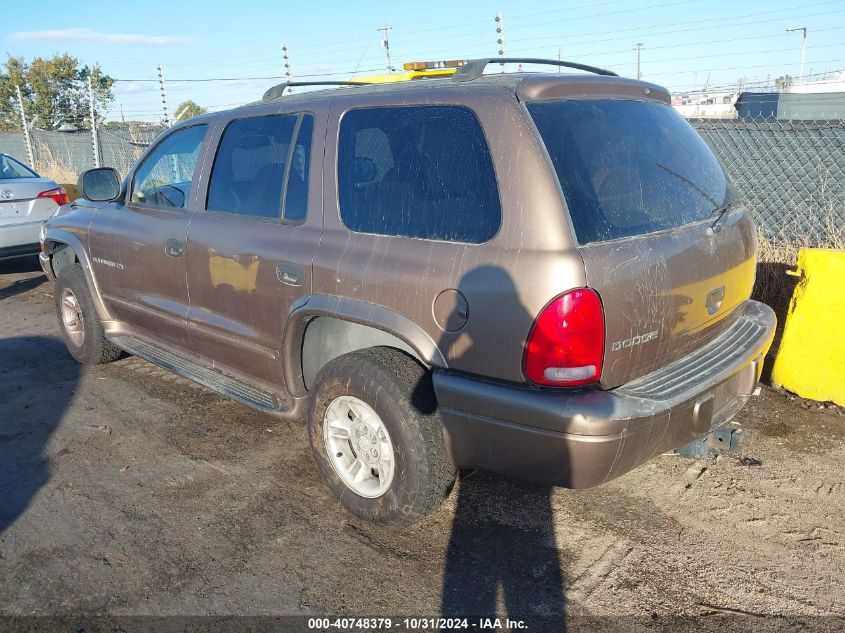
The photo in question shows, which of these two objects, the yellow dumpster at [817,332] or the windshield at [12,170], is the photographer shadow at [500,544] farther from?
the windshield at [12,170]

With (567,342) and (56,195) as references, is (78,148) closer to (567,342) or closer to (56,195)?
(56,195)

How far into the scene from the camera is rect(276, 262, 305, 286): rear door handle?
10.8ft

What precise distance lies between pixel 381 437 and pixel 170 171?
2.57 m

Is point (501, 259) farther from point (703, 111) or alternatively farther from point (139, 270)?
point (703, 111)

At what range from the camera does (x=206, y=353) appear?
163 inches

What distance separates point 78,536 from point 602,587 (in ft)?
7.46

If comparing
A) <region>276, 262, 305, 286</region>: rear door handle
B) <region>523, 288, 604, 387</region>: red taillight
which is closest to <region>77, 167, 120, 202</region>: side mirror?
<region>276, 262, 305, 286</region>: rear door handle

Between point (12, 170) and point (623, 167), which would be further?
point (12, 170)

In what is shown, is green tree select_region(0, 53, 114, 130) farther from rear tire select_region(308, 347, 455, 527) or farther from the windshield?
rear tire select_region(308, 347, 455, 527)

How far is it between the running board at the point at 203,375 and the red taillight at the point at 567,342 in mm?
1630

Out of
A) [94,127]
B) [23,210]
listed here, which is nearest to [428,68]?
[23,210]

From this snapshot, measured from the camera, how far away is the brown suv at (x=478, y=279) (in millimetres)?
2537

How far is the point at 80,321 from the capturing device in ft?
17.6

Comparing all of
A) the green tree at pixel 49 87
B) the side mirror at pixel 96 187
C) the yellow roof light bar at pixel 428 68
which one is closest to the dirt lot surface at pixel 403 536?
the side mirror at pixel 96 187
